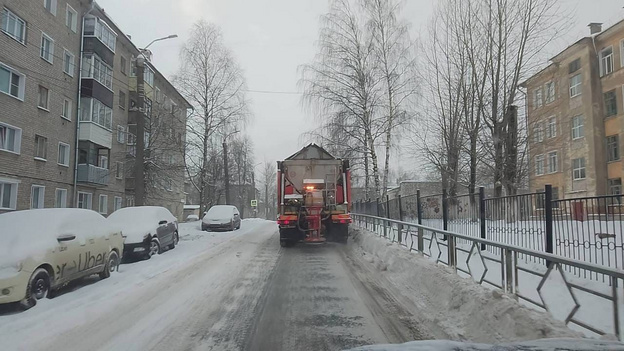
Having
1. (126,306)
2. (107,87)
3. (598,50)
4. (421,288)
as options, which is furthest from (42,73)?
(598,50)

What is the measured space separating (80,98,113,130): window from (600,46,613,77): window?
106 ft

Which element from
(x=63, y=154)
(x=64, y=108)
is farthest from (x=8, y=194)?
(x=64, y=108)

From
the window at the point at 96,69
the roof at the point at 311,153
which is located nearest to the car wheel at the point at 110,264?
the roof at the point at 311,153

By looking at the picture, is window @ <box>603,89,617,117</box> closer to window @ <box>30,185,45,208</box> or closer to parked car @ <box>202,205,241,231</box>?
parked car @ <box>202,205,241,231</box>

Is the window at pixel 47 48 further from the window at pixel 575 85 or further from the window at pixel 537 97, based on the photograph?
the window at pixel 575 85

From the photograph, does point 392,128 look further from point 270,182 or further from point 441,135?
point 270,182

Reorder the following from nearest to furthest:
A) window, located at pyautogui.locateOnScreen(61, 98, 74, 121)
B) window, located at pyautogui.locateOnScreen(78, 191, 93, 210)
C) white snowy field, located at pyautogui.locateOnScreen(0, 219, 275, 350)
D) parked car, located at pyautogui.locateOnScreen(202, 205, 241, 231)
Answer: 1. white snowy field, located at pyautogui.locateOnScreen(0, 219, 275, 350)
2. parked car, located at pyautogui.locateOnScreen(202, 205, 241, 231)
3. window, located at pyautogui.locateOnScreen(61, 98, 74, 121)
4. window, located at pyautogui.locateOnScreen(78, 191, 93, 210)

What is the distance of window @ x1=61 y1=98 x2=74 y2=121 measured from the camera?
24.4 m

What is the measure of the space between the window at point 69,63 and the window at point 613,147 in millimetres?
33465

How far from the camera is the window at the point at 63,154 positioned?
24.1 metres

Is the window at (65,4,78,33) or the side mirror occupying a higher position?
the window at (65,4,78,33)

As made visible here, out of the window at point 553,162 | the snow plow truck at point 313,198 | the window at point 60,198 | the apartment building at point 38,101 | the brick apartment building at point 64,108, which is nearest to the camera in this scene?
the snow plow truck at point 313,198

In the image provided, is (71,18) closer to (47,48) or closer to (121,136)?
(47,48)

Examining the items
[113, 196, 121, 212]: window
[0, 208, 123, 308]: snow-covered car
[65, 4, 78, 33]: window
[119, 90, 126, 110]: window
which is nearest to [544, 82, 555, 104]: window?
[0, 208, 123, 308]: snow-covered car
